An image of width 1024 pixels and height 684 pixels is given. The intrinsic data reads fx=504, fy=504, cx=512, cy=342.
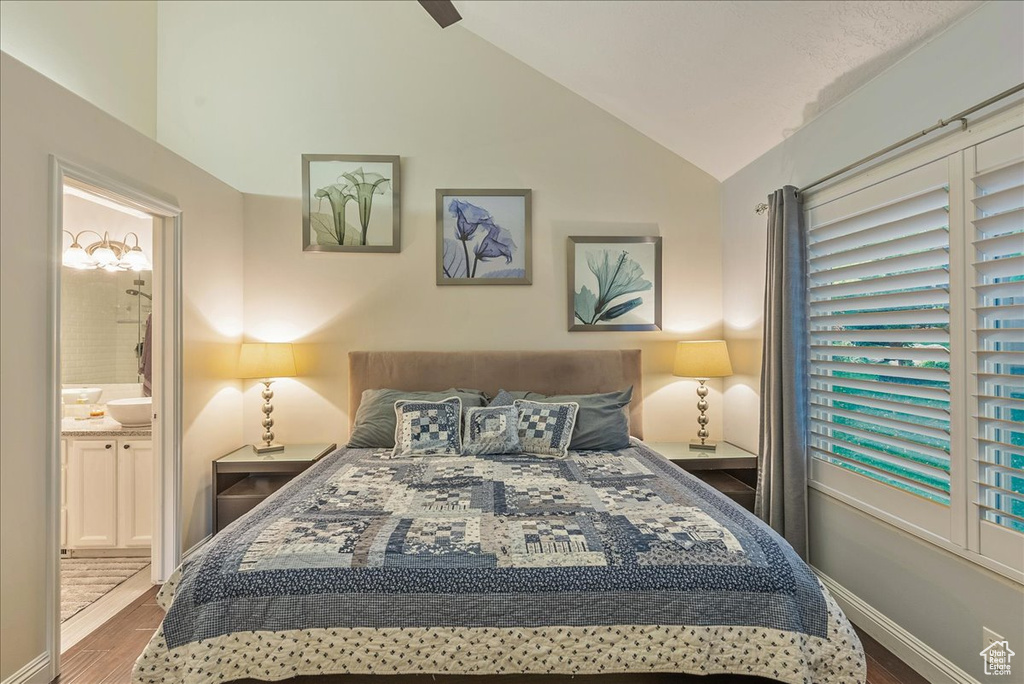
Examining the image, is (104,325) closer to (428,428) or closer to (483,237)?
(428,428)

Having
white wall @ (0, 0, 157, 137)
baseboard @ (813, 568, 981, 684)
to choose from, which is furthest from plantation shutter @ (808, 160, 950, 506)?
white wall @ (0, 0, 157, 137)

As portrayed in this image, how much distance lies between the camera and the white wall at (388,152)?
3.53m

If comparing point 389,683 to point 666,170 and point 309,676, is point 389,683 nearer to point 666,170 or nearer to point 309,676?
point 309,676

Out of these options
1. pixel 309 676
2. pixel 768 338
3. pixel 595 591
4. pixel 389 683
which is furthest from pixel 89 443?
pixel 768 338

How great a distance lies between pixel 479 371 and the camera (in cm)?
349

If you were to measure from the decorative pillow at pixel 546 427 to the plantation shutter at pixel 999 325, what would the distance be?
69.8 inches

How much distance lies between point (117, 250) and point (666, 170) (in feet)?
13.2

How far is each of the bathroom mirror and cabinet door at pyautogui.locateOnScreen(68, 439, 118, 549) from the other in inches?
34.1

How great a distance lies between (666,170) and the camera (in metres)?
3.63

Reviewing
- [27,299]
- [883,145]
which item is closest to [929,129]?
[883,145]

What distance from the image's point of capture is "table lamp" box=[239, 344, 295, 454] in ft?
10.6

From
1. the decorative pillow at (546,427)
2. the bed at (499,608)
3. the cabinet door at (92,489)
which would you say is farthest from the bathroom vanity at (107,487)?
the decorative pillow at (546,427)

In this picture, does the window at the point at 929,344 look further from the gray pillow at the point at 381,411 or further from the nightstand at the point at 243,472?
the nightstand at the point at 243,472

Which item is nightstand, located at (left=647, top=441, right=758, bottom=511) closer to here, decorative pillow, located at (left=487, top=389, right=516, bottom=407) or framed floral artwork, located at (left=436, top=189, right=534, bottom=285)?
decorative pillow, located at (left=487, top=389, right=516, bottom=407)
